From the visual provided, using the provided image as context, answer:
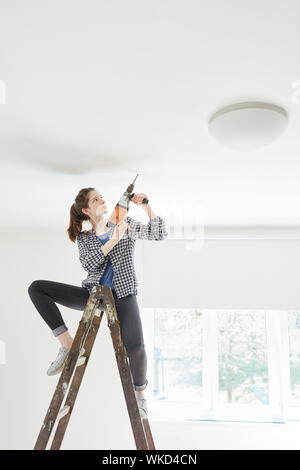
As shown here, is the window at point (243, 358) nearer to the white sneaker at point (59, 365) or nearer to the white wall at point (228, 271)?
the white wall at point (228, 271)

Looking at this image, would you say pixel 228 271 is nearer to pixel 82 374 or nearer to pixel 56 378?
pixel 56 378

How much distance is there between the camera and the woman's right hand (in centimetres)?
219

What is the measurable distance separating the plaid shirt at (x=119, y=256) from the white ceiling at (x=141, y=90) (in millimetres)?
373

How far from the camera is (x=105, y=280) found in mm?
2295

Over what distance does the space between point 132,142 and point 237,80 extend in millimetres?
679

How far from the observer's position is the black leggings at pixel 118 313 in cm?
214

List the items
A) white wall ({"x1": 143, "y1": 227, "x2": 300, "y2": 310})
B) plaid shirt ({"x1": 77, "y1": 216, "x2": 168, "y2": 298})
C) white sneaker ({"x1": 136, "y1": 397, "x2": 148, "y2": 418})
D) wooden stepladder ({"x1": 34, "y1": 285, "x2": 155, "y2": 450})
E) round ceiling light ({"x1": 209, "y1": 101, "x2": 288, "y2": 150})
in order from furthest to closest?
1. white wall ({"x1": 143, "y1": 227, "x2": 300, "y2": 310})
2. plaid shirt ({"x1": 77, "y1": 216, "x2": 168, "y2": 298})
3. white sneaker ({"x1": 136, "y1": 397, "x2": 148, "y2": 418})
4. wooden stepladder ({"x1": 34, "y1": 285, "x2": 155, "y2": 450})
5. round ceiling light ({"x1": 209, "y1": 101, "x2": 288, "y2": 150})

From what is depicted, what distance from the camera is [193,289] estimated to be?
12.9ft

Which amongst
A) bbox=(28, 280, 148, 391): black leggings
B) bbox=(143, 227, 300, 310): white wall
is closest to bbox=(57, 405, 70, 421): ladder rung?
bbox=(28, 280, 148, 391): black leggings

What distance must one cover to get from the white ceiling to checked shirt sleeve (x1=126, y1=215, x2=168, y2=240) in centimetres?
34

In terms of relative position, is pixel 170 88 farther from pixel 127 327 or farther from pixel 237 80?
pixel 127 327

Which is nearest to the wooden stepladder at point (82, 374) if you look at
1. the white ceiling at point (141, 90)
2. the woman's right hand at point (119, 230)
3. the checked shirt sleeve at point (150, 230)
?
the woman's right hand at point (119, 230)

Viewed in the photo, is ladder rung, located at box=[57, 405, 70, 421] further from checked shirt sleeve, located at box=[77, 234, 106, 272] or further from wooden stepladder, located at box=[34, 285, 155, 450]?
checked shirt sleeve, located at box=[77, 234, 106, 272]
